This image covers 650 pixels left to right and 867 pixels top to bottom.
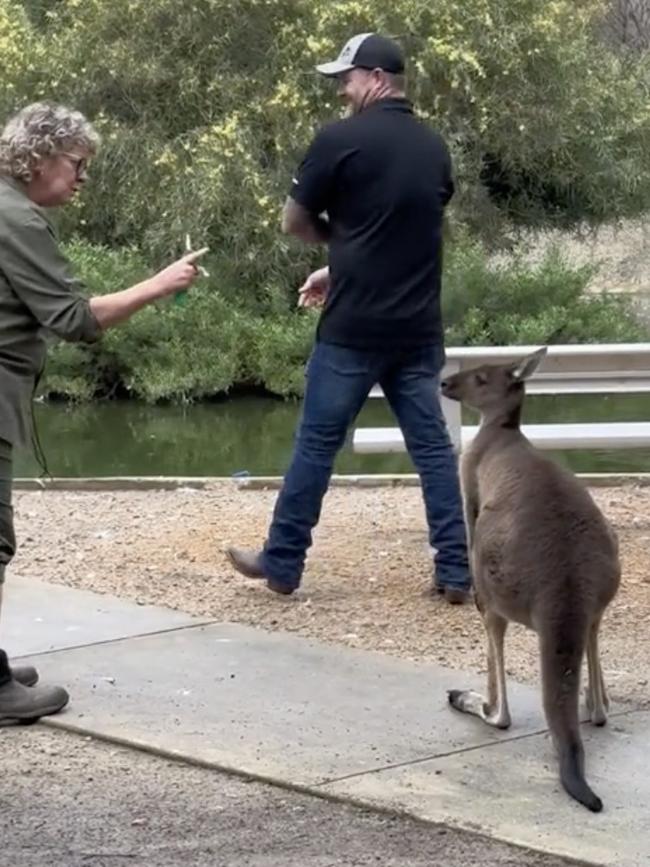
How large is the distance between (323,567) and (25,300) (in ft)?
10.6

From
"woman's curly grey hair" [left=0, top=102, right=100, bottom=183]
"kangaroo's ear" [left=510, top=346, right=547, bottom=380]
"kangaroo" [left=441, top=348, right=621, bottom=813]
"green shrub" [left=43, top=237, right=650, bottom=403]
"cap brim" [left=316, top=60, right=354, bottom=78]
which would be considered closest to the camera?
"kangaroo" [left=441, top=348, right=621, bottom=813]

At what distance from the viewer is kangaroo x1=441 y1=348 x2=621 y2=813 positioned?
18.2ft

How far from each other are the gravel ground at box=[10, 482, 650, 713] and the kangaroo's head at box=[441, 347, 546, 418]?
98 cm

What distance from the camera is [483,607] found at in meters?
6.16

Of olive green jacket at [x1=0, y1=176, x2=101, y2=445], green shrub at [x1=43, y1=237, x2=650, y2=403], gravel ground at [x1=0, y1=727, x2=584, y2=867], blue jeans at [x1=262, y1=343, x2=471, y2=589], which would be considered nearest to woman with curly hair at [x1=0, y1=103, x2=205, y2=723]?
olive green jacket at [x1=0, y1=176, x2=101, y2=445]

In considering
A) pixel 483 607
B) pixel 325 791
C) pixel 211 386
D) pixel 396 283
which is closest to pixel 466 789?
pixel 325 791

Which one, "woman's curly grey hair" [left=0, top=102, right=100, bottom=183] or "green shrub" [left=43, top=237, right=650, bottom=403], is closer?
"woman's curly grey hair" [left=0, top=102, right=100, bottom=183]

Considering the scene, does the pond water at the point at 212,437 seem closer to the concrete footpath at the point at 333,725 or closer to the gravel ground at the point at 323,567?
the gravel ground at the point at 323,567

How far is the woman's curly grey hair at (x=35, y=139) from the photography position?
620 centimetres

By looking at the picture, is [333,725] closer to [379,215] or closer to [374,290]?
[374,290]

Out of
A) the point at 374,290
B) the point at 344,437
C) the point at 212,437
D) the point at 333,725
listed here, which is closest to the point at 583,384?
the point at 344,437

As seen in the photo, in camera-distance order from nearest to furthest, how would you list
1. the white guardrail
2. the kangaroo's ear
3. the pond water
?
the kangaroo's ear, the white guardrail, the pond water

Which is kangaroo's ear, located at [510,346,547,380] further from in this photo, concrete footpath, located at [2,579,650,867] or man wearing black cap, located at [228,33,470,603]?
concrete footpath, located at [2,579,650,867]

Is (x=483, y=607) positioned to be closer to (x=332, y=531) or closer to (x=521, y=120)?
(x=332, y=531)
